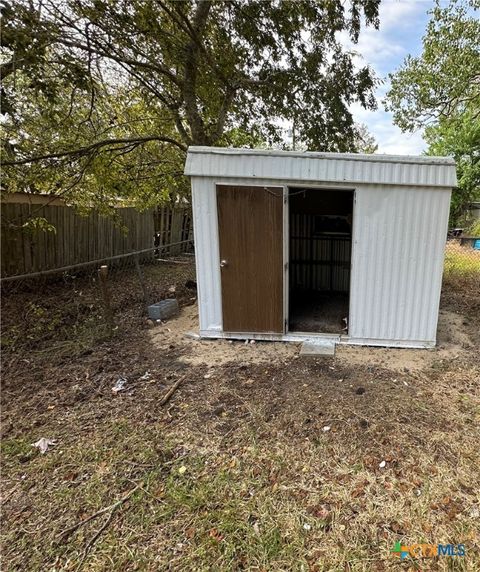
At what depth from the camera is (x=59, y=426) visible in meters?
2.69

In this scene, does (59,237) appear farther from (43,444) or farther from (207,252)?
(43,444)

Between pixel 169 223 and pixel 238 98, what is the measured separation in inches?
202

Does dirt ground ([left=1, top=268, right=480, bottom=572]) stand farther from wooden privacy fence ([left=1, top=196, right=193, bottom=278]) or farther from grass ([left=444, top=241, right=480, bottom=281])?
grass ([left=444, top=241, right=480, bottom=281])

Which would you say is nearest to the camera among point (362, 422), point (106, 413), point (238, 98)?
point (362, 422)

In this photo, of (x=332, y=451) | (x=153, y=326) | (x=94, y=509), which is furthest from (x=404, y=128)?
(x=94, y=509)

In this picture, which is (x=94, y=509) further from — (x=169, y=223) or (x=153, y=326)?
(x=169, y=223)

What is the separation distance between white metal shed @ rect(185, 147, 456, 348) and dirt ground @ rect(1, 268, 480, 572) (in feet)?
1.81

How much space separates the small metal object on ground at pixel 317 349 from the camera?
12.7ft

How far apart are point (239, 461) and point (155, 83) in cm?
552

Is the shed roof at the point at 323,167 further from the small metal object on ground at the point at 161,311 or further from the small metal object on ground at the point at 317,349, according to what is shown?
the small metal object on ground at the point at 161,311

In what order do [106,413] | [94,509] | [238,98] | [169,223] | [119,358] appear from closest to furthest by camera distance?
[94,509] → [106,413] → [119,358] → [238,98] → [169,223]

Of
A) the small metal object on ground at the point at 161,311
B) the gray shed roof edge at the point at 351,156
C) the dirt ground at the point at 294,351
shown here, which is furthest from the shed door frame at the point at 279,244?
the small metal object on ground at the point at 161,311

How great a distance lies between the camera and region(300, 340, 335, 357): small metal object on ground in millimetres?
3880

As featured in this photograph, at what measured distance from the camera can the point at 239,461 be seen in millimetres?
2293
